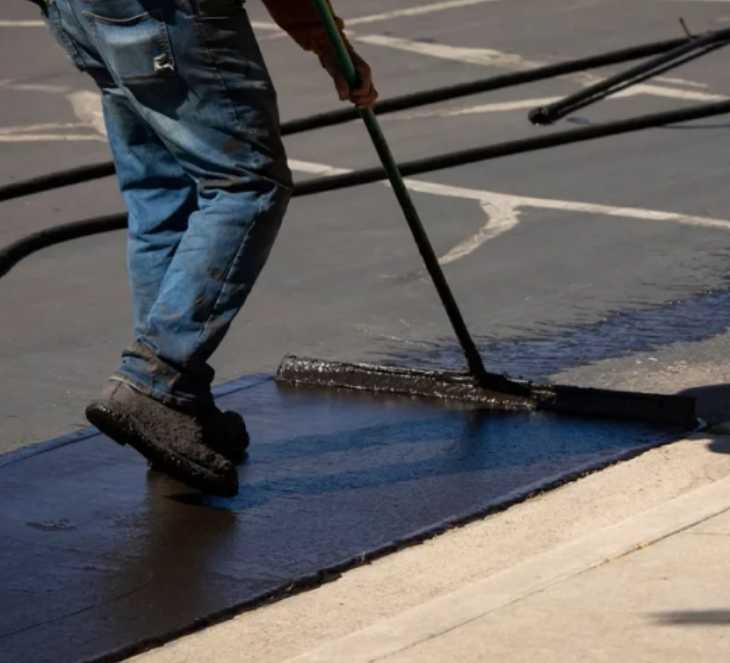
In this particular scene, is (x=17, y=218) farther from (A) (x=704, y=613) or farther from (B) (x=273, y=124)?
(A) (x=704, y=613)

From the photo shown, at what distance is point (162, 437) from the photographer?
205 inches

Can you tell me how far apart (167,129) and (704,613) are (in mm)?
1958

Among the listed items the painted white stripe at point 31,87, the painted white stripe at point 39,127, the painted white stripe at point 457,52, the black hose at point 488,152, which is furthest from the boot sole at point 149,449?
the painted white stripe at point 457,52

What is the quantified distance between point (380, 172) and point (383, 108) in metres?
0.71

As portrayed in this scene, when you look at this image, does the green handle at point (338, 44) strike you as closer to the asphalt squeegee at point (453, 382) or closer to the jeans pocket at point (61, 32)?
the asphalt squeegee at point (453, 382)

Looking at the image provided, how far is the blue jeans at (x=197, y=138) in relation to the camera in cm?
510

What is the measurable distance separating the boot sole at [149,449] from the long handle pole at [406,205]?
43.6 inches

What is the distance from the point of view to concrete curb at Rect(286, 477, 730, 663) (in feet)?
13.6

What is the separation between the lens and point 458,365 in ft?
22.6

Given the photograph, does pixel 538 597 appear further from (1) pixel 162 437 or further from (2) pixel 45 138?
(2) pixel 45 138

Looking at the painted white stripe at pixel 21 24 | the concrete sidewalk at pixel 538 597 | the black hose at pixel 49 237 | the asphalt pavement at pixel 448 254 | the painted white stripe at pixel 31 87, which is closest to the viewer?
the concrete sidewalk at pixel 538 597

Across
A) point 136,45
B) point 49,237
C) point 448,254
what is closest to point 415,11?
point 448,254

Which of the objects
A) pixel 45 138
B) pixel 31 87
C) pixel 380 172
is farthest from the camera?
pixel 31 87

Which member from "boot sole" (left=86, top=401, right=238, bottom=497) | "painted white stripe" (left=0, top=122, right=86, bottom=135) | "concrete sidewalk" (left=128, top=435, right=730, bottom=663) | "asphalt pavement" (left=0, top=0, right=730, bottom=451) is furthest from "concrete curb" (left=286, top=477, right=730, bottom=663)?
"painted white stripe" (left=0, top=122, right=86, bottom=135)
